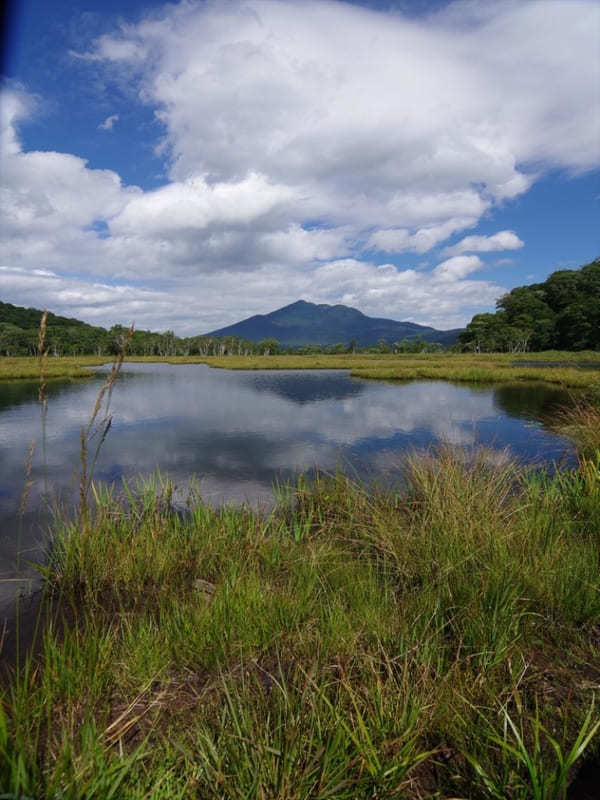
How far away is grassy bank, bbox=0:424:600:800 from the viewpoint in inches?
73.0

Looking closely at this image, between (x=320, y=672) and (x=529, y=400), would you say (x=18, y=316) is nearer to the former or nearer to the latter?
(x=529, y=400)

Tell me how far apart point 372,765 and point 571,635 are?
217 cm

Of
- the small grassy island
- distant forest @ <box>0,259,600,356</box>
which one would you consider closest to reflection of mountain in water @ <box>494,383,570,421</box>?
the small grassy island

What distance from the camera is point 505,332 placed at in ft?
371

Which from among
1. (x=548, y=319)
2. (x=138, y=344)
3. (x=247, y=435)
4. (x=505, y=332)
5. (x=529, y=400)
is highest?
(x=548, y=319)

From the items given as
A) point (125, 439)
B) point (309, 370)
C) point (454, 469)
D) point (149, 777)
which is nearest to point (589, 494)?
point (454, 469)

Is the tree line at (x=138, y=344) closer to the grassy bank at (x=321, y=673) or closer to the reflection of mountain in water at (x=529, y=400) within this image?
the reflection of mountain in water at (x=529, y=400)

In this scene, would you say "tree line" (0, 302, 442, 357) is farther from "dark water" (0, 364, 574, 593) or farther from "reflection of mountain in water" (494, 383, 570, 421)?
"reflection of mountain in water" (494, 383, 570, 421)

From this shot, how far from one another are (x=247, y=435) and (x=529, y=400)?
19.2m

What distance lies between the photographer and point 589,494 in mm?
5855

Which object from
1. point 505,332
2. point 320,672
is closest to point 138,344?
point 505,332

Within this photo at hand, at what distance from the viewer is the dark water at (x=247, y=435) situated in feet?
34.4

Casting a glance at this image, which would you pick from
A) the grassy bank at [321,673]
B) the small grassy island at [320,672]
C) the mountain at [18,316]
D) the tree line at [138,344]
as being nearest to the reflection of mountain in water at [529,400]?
the small grassy island at [320,672]

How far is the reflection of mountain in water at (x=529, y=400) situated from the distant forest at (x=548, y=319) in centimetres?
8373
